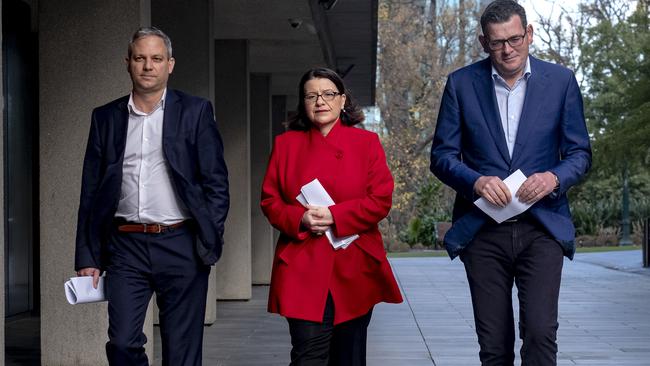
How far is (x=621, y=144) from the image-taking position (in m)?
24.7

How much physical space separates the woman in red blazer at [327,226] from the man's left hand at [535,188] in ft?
2.51

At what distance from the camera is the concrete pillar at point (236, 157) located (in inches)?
587

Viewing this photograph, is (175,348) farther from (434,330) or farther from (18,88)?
(18,88)

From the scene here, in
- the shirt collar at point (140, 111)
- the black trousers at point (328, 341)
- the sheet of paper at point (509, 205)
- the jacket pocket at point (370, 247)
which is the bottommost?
the black trousers at point (328, 341)

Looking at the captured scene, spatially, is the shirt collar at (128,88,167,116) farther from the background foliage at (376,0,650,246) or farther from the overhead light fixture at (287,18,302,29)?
the background foliage at (376,0,650,246)

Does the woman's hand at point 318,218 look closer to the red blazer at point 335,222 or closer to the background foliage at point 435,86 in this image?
the red blazer at point 335,222

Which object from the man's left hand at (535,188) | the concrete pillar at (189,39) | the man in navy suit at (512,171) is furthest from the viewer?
the concrete pillar at (189,39)

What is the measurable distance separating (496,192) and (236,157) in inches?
394

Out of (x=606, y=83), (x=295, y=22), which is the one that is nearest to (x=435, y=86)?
(x=606, y=83)

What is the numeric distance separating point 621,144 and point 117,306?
Result: 2059cm

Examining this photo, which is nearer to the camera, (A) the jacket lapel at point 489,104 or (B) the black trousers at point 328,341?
(A) the jacket lapel at point 489,104

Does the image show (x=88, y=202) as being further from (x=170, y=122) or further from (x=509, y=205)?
(x=509, y=205)

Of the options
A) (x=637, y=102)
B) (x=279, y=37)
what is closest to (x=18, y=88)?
(x=279, y=37)

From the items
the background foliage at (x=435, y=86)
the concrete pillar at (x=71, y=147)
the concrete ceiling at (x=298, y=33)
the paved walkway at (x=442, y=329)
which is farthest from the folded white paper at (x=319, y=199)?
the background foliage at (x=435, y=86)
